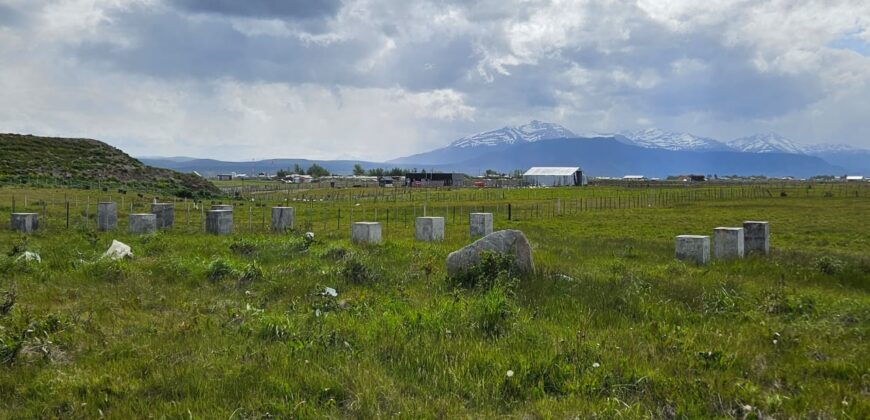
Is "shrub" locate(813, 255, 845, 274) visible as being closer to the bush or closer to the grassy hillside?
the bush

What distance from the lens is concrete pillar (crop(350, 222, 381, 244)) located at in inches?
819

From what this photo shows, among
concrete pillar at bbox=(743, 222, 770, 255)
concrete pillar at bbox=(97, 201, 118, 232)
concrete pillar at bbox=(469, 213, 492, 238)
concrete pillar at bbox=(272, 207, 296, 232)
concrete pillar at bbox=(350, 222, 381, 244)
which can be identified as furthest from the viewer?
concrete pillar at bbox=(272, 207, 296, 232)

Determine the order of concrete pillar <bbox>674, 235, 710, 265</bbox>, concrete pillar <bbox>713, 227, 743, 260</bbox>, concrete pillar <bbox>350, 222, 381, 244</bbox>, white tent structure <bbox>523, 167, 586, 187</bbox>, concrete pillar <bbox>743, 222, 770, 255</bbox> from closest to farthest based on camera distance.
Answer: concrete pillar <bbox>674, 235, 710, 265</bbox>
concrete pillar <bbox>713, 227, 743, 260</bbox>
concrete pillar <bbox>743, 222, 770, 255</bbox>
concrete pillar <bbox>350, 222, 381, 244</bbox>
white tent structure <bbox>523, 167, 586, 187</bbox>

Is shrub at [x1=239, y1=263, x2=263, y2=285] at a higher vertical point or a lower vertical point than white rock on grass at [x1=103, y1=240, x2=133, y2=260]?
lower

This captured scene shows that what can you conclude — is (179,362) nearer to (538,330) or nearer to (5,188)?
(538,330)

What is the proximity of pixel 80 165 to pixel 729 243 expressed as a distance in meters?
80.1

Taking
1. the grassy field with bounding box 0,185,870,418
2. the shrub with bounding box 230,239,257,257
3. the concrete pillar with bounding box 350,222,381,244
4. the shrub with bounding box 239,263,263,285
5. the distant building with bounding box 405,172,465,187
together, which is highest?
the distant building with bounding box 405,172,465,187

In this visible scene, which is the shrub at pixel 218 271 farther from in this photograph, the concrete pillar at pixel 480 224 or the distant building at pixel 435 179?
the distant building at pixel 435 179

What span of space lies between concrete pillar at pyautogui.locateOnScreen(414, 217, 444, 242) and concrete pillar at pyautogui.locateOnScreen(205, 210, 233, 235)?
27.2ft

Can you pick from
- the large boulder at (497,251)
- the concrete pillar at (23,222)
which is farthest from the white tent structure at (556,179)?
the large boulder at (497,251)

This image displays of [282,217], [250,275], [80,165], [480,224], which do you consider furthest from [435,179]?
[250,275]

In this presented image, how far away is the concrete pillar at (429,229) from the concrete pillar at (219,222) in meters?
8.28

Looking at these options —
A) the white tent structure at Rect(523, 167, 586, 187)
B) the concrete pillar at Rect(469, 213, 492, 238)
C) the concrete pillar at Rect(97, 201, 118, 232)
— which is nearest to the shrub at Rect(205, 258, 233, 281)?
the concrete pillar at Rect(469, 213, 492, 238)

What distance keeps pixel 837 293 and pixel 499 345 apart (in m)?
9.06
